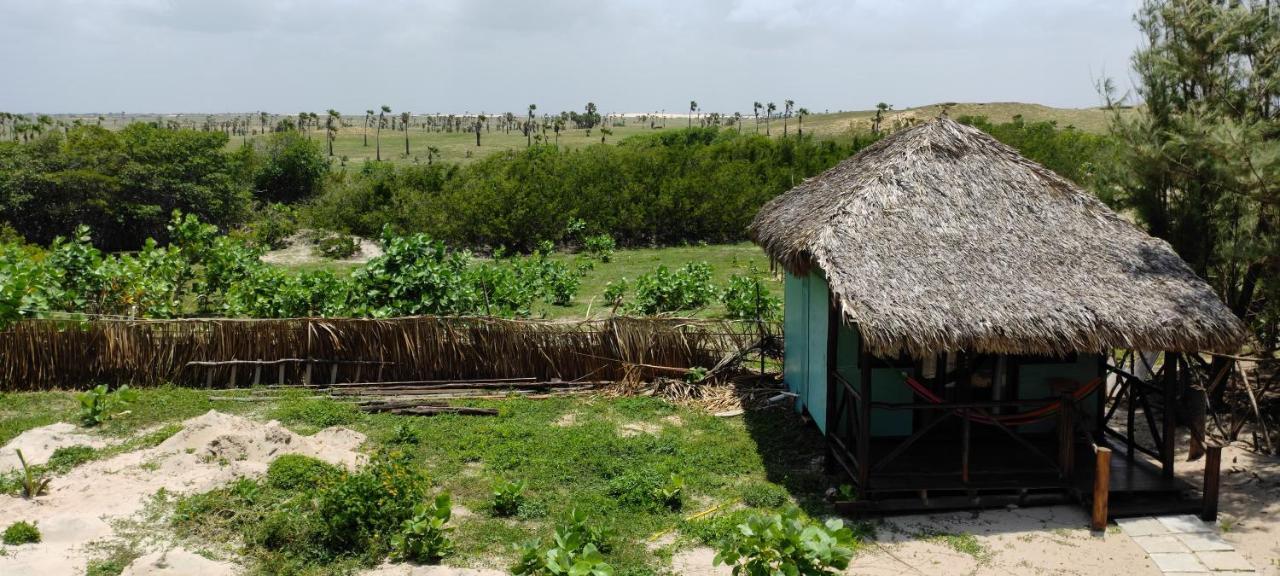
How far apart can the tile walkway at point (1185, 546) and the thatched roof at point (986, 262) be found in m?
1.47

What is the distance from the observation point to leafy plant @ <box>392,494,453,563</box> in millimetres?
7051

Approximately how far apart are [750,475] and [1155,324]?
377 cm

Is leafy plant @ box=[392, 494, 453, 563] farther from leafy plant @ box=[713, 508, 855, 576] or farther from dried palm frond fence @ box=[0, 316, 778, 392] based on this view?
dried palm frond fence @ box=[0, 316, 778, 392]

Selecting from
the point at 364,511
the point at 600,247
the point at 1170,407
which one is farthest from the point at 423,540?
the point at 600,247

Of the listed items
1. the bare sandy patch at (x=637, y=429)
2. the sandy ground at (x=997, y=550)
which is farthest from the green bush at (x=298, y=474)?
the sandy ground at (x=997, y=550)

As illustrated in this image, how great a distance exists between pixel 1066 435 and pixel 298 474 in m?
6.80

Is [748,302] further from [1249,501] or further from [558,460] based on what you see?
[1249,501]

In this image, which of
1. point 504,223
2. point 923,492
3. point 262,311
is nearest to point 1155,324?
point 923,492

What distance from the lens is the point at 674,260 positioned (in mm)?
25656

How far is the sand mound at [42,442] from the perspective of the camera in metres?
9.05

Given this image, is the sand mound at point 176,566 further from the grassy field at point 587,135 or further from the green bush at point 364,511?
the grassy field at point 587,135

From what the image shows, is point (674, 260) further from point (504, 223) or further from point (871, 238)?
point (871, 238)

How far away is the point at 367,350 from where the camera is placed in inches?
482

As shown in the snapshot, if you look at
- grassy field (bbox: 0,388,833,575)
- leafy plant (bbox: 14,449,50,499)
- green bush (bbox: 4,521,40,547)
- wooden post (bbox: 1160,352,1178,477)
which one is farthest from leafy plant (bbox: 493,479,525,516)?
wooden post (bbox: 1160,352,1178,477)
